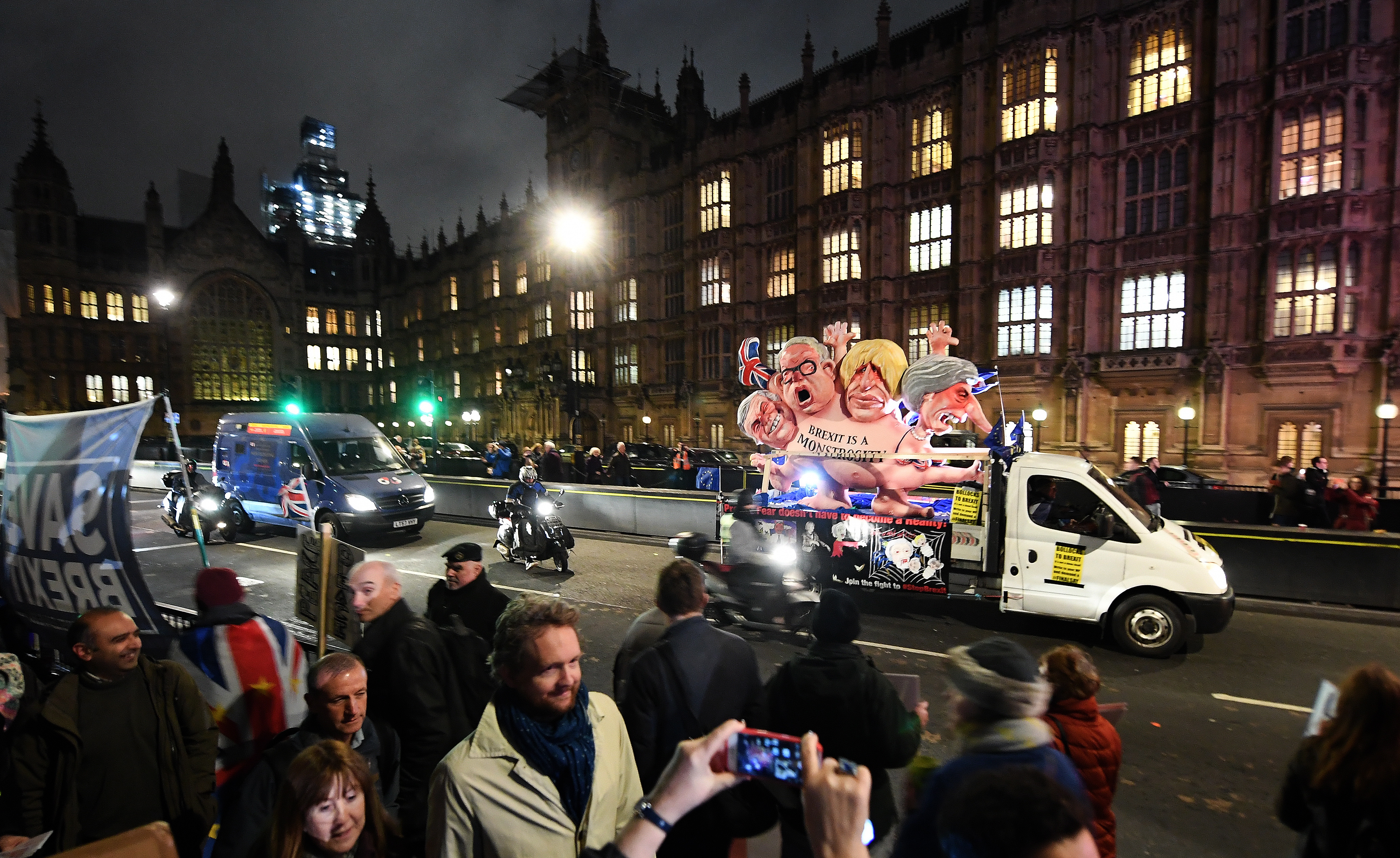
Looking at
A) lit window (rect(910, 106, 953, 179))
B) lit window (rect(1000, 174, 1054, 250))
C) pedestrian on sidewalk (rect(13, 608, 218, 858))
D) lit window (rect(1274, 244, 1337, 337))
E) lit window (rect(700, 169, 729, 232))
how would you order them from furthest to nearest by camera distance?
lit window (rect(700, 169, 729, 232))
lit window (rect(910, 106, 953, 179))
lit window (rect(1000, 174, 1054, 250))
lit window (rect(1274, 244, 1337, 337))
pedestrian on sidewalk (rect(13, 608, 218, 858))

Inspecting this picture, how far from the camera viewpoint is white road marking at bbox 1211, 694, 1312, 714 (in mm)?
5520

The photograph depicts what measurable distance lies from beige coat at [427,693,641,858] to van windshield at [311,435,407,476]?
Answer: 1225cm

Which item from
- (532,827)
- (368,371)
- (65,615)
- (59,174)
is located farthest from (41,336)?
(532,827)

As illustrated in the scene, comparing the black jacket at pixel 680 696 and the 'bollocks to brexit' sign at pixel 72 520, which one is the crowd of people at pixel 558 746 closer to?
the black jacket at pixel 680 696

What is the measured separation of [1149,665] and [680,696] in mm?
6130

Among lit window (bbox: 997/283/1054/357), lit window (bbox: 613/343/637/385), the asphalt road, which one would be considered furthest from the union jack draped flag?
lit window (bbox: 613/343/637/385)

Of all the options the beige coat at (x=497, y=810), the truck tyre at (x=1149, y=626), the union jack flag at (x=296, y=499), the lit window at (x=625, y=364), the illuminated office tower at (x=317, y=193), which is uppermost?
the illuminated office tower at (x=317, y=193)

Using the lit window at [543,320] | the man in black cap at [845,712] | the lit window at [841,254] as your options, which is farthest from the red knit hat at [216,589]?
the lit window at [543,320]

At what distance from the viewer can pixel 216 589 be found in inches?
134

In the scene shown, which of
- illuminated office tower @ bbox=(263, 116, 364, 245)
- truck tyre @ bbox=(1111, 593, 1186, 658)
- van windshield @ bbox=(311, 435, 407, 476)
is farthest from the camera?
illuminated office tower @ bbox=(263, 116, 364, 245)

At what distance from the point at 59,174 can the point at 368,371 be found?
2495 cm

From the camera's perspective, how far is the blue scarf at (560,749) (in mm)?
1869

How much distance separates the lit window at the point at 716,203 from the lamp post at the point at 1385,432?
2538 cm

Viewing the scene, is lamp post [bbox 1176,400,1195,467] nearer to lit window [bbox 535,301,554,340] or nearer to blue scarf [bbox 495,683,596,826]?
blue scarf [bbox 495,683,596,826]
